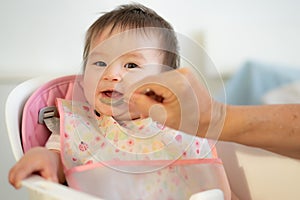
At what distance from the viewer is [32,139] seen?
2.66 ft

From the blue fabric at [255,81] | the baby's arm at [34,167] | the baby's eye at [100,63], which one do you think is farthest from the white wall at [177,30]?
the baby's arm at [34,167]

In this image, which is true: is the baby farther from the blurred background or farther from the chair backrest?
the blurred background

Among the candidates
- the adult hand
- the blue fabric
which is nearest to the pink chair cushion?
the adult hand

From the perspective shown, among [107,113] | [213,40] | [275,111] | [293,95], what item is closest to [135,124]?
[107,113]

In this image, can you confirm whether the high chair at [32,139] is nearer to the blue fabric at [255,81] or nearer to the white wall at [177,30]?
the white wall at [177,30]

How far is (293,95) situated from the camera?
114 centimetres

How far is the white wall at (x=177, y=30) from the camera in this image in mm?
1184

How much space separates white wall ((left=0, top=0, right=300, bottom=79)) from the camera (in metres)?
1.18

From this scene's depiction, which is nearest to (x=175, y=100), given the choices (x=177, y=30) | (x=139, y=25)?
(x=139, y=25)

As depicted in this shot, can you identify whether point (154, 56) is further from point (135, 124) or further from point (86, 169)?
point (86, 169)

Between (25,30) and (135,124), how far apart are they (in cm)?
51

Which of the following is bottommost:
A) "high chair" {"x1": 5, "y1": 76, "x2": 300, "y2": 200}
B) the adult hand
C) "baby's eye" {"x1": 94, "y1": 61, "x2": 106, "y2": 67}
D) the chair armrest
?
"high chair" {"x1": 5, "y1": 76, "x2": 300, "y2": 200}

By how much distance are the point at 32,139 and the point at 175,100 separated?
1.10 feet

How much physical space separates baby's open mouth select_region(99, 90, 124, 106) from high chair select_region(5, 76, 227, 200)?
13cm
